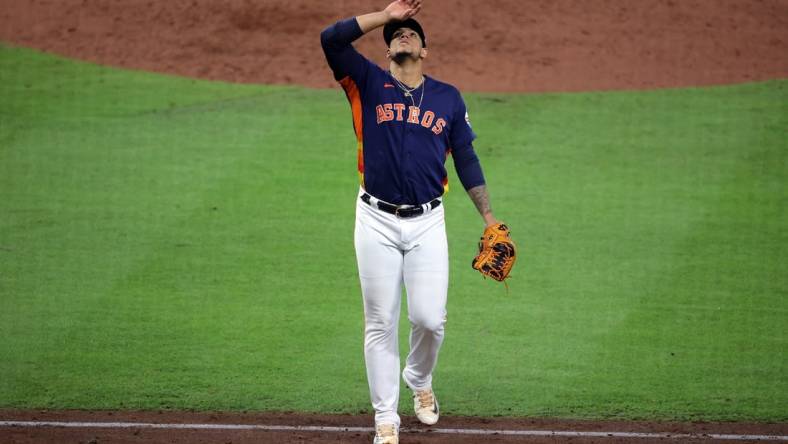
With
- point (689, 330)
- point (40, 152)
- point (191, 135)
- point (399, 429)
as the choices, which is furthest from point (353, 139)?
point (399, 429)

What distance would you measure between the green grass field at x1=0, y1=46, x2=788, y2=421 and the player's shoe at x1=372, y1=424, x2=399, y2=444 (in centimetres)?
80

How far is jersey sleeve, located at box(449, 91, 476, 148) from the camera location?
575 centimetres

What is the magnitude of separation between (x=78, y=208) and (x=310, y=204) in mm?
2114

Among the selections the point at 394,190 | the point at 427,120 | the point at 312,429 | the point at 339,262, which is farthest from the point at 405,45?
the point at 339,262

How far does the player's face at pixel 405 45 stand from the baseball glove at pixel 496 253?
965 mm

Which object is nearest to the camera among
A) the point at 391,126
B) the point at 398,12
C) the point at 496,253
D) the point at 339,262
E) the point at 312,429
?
the point at 398,12

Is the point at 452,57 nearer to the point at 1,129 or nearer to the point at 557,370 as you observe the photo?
the point at 1,129

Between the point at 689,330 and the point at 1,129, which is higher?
the point at 1,129

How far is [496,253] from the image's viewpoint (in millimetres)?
5727

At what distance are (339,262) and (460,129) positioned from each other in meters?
3.55

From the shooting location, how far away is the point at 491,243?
5.73 metres

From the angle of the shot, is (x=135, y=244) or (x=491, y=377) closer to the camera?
(x=491, y=377)

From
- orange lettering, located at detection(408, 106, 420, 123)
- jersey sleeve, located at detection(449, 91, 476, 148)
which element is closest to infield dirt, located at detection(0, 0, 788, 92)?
jersey sleeve, located at detection(449, 91, 476, 148)

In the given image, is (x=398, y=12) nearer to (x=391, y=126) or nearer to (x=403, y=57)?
(x=403, y=57)
